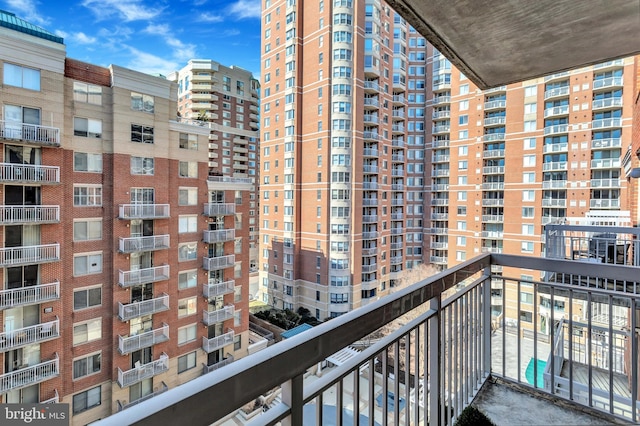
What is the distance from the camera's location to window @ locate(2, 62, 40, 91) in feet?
24.3

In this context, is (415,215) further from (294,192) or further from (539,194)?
(294,192)

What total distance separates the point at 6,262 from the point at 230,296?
6.36 metres

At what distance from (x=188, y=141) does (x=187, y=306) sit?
5500 mm

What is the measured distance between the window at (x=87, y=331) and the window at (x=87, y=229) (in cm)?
230

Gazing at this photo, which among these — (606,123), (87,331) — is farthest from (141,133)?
(606,123)

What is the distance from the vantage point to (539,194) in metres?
15.5

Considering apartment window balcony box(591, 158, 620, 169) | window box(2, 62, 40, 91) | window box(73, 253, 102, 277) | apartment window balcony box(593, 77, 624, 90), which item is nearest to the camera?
window box(2, 62, 40, 91)

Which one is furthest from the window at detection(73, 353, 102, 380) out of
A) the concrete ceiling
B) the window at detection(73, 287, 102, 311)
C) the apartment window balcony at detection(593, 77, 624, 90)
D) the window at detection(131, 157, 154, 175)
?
the apartment window balcony at detection(593, 77, 624, 90)

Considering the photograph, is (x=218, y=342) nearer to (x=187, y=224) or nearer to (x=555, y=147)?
(x=187, y=224)

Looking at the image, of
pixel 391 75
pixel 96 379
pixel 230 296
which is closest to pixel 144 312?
pixel 96 379

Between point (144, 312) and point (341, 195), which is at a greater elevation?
point (341, 195)

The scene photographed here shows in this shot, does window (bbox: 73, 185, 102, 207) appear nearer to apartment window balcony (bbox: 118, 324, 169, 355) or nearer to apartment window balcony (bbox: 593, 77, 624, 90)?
apartment window balcony (bbox: 118, 324, 169, 355)

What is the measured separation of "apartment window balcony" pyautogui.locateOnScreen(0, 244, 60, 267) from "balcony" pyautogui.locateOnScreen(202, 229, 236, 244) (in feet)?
13.1

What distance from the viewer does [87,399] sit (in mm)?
8922
